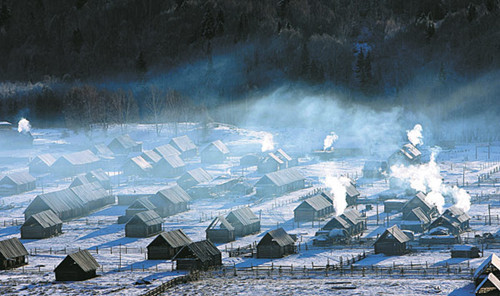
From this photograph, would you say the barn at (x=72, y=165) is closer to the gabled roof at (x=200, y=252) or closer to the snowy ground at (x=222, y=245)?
the snowy ground at (x=222, y=245)

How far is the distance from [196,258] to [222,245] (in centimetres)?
931

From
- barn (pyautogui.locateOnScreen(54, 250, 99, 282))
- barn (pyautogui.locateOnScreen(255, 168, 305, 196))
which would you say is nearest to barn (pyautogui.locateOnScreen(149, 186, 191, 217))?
barn (pyautogui.locateOnScreen(255, 168, 305, 196))

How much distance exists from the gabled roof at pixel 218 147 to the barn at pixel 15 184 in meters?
24.5

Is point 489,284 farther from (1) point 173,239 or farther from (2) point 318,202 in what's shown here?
(2) point 318,202

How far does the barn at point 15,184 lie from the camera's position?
327 ft

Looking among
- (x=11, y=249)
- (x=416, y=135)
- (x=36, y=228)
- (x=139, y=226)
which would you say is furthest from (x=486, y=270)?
(x=416, y=135)

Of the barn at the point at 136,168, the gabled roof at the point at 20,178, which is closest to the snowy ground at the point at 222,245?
the gabled roof at the point at 20,178

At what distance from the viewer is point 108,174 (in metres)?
110

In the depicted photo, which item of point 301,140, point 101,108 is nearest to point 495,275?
point 301,140

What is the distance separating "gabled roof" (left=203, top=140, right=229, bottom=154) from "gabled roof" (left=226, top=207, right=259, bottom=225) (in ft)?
127

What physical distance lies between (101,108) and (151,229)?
196 feet

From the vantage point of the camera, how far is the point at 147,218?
7875 centimetres

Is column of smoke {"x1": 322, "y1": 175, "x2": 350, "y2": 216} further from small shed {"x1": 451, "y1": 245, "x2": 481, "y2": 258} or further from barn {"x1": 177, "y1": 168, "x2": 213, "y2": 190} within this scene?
small shed {"x1": 451, "y1": 245, "x2": 481, "y2": 258}

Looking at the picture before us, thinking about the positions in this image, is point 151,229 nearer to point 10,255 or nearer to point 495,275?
point 10,255
